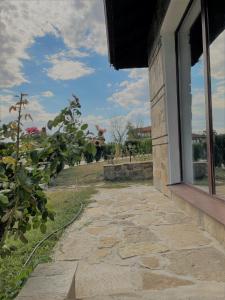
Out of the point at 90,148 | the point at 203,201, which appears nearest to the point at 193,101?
the point at 203,201

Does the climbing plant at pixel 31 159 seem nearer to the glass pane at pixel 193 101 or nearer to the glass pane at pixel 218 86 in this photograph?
the glass pane at pixel 218 86

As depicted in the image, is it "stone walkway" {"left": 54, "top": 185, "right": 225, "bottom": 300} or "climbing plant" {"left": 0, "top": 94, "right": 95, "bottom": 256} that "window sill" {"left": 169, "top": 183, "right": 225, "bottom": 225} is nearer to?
"stone walkway" {"left": 54, "top": 185, "right": 225, "bottom": 300}

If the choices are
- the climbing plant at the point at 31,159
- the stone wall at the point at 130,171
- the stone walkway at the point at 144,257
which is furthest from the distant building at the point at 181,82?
the stone wall at the point at 130,171

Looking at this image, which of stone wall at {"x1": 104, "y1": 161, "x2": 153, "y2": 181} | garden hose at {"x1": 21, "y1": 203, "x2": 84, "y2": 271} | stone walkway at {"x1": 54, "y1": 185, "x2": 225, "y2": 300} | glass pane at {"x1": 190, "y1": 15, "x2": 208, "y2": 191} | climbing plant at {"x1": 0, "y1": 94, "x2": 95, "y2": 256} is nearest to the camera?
climbing plant at {"x1": 0, "y1": 94, "x2": 95, "y2": 256}

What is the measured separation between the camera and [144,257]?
9.32 feet

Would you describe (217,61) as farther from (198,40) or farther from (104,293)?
(104,293)

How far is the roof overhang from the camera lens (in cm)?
549

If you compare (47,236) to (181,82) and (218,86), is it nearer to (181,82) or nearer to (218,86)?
(218,86)

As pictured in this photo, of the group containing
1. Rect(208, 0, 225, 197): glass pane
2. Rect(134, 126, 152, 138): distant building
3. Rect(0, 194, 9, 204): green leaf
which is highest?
Rect(134, 126, 152, 138): distant building

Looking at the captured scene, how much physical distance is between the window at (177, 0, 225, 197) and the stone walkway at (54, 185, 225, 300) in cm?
64

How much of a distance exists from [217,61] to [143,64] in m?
4.56

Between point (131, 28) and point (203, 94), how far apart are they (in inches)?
118

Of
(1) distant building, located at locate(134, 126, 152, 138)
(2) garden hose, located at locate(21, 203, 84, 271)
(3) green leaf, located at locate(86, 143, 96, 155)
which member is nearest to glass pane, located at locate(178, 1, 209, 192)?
(2) garden hose, located at locate(21, 203, 84, 271)

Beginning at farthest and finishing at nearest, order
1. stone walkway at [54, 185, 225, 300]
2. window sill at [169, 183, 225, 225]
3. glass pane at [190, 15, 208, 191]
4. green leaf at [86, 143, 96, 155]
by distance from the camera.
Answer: glass pane at [190, 15, 208, 191]
window sill at [169, 183, 225, 225]
stone walkway at [54, 185, 225, 300]
green leaf at [86, 143, 96, 155]
